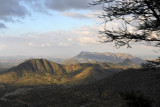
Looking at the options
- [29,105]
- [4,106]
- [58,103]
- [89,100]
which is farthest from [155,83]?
[4,106]

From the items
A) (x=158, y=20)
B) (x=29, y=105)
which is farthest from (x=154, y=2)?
(x=29, y=105)

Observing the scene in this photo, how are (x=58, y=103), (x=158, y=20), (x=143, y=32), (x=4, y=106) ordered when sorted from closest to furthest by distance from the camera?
(x=158, y=20) < (x=143, y=32) < (x=4, y=106) < (x=58, y=103)

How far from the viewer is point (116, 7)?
494 inches

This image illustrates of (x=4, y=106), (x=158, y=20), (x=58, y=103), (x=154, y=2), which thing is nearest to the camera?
(x=154, y=2)

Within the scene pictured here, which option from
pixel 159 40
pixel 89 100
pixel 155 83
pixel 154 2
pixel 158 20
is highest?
pixel 154 2

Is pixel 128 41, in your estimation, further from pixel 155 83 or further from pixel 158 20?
pixel 155 83

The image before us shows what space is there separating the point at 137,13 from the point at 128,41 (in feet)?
6.40

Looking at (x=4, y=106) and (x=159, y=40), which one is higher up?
(x=159, y=40)

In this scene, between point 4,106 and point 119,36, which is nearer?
point 119,36

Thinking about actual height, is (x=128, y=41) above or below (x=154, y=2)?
below

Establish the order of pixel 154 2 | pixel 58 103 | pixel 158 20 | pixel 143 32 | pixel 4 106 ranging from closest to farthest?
pixel 154 2
pixel 158 20
pixel 143 32
pixel 4 106
pixel 58 103

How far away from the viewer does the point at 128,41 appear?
13078mm

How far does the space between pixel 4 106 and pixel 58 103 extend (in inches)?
1991

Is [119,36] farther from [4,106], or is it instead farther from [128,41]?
[4,106]
